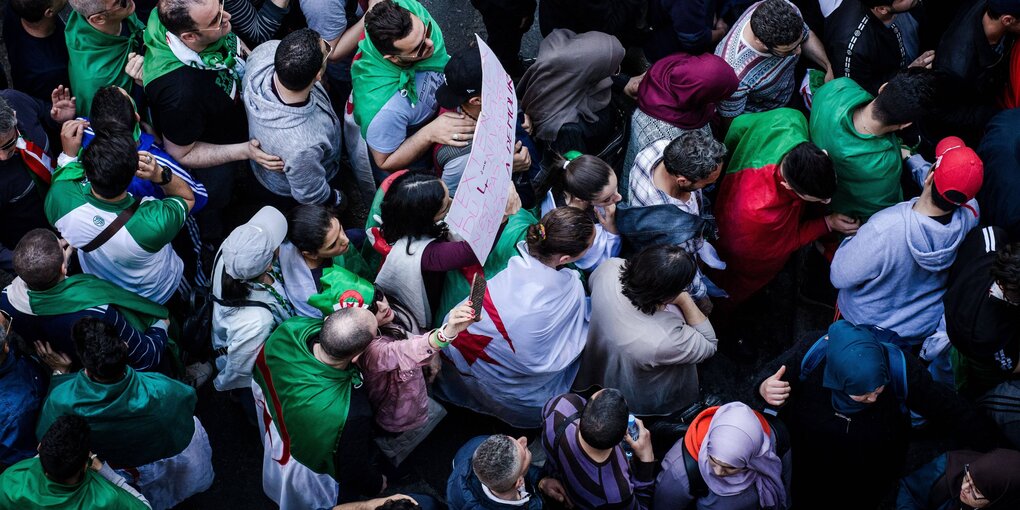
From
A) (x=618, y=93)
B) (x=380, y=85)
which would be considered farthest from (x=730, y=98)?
(x=380, y=85)

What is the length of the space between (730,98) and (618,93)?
0.69 meters

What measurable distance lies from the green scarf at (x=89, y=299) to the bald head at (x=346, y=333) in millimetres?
1111

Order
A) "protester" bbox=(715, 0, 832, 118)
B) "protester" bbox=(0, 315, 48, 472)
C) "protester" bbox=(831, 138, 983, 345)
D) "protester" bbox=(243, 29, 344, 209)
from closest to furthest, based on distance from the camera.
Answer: "protester" bbox=(0, 315, 48, 472)
"protester" bbox=(831, 138, 983, 345)
"protester" bbox=(243, 29, 344, 209)
"protester" bbox=(715, 0, 832, 118)

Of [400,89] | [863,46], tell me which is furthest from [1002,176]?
[400,89]

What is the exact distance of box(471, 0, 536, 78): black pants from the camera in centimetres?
507

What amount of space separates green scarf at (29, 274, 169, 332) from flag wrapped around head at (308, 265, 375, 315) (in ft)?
2.80

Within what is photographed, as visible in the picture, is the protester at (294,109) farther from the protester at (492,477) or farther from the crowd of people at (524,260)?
the protester at (492,477)

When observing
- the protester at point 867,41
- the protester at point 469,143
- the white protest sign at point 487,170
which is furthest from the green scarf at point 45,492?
the protester at point 867,41

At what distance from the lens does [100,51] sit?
466 cm

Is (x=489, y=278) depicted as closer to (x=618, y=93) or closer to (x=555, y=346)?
(x=555, y=346)

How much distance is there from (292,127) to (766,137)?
246 centimetres

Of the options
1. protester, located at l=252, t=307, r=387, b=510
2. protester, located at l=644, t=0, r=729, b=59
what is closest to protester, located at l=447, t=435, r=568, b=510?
protester, located at l=252, t=307, r=387, b=510

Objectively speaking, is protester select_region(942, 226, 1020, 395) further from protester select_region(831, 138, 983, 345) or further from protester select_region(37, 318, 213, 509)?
protester select_region(37, 318, 213, 509)

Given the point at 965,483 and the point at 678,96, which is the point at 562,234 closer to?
the point at 678,96
